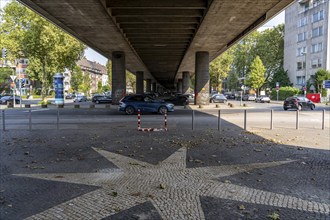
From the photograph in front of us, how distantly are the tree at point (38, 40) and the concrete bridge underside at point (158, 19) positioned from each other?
1351cm

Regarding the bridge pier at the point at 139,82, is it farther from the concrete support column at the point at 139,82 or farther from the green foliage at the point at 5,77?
the green foliage at the point at 5,77

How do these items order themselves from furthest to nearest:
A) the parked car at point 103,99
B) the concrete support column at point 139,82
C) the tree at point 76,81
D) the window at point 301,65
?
the tree at point 76,81 → the window at point 301,65 → the concrete support column at point 139,82 → the parked car at point 103,99

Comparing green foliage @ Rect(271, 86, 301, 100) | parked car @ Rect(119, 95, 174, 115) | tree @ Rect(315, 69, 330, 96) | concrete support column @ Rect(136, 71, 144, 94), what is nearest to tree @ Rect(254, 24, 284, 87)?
green foliage @ Rect(271, 86, 301, 100)

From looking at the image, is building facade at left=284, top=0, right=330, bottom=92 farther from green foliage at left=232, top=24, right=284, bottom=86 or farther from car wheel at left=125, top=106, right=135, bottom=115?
car wheel at left=125, top=106, right=135, bottom=115

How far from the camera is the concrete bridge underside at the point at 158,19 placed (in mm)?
18297

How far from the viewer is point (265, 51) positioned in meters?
91.9

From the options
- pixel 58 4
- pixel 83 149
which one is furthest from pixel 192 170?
pixel 58 4

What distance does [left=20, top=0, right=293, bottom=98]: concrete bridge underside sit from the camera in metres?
18.3

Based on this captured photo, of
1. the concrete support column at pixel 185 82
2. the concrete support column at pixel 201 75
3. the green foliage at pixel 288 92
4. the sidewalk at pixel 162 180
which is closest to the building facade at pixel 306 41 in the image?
the green foliage at pixel 288 92

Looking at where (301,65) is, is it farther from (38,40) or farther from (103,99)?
(38,40)

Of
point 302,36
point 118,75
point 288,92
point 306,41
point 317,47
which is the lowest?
point 288,92

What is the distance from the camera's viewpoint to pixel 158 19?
22.3 meters

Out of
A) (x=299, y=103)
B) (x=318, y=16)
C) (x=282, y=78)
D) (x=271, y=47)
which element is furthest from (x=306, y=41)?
(x=299, y=103)

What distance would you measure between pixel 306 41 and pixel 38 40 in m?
54.7
